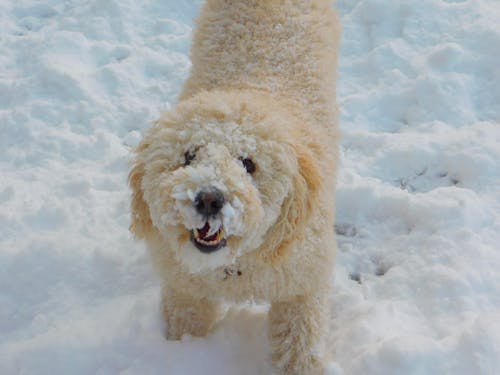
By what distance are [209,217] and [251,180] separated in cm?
22

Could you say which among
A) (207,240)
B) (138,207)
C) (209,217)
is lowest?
(138,207)

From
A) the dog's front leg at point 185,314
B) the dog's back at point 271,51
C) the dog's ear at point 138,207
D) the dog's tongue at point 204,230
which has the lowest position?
the dog's front leg at point 185,314

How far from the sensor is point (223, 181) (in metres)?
1.63

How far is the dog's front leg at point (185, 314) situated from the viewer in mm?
2252

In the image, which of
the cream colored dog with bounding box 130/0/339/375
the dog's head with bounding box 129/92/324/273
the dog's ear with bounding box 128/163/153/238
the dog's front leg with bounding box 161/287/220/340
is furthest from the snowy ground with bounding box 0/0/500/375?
the dog's head with bounding box 129/92/324/273

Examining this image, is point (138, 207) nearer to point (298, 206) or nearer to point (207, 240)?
point (207, 240)

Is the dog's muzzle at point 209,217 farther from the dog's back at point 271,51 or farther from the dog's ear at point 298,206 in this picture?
the dog's back at point 271,51

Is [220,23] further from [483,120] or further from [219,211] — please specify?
[483,120]

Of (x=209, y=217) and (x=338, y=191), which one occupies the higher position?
(x=209, y=217)

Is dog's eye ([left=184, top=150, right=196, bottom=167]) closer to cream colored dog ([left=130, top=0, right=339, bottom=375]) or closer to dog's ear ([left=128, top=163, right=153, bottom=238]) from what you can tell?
cream colored dog ([left=130, top=0, right=339, bottom=375])

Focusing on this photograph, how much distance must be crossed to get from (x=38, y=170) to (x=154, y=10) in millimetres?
1933

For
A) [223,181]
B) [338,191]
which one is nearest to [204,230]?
[223,181]

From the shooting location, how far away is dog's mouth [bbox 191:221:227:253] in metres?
1.68

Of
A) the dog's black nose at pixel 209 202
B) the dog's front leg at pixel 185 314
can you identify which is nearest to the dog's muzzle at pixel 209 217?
the dog's black nose at pixel 209 202
